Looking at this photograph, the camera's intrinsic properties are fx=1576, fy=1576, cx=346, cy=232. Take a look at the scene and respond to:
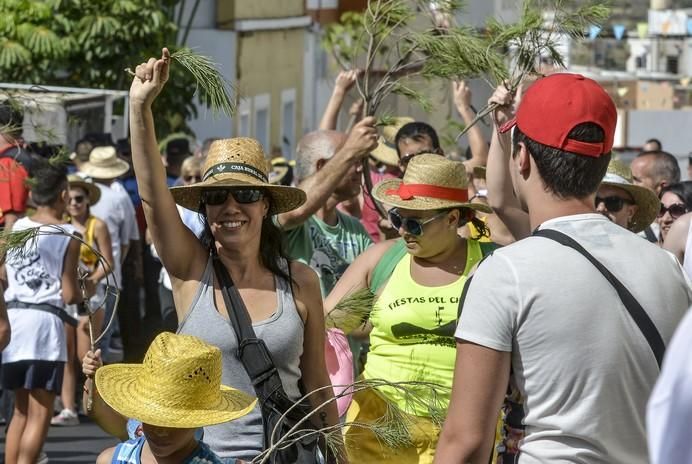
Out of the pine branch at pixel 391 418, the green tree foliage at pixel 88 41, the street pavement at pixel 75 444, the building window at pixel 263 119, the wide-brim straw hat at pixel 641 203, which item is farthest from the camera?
the building window at pixel 263 119

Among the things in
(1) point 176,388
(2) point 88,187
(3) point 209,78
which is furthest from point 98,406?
(2) point 88,187

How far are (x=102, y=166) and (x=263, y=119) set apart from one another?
15.6 meters

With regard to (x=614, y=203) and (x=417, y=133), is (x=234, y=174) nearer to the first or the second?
(x=614, y=203)

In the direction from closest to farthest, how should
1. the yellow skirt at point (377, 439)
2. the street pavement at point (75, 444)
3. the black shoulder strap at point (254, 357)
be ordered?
the black shoulder strap at point (254, 357) < the yellow skirt at point (377, 439) < the street pavement at point (75, 444)

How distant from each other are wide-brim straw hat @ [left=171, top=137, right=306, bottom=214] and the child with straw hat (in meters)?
0.83

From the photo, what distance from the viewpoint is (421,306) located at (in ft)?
17.9

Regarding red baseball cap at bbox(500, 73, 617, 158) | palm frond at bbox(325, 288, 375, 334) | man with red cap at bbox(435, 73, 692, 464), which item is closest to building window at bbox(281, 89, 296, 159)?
palm frond at bbox(325, 288, 375, 334)

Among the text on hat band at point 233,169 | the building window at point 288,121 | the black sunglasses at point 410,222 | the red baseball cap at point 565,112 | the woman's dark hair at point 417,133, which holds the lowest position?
the building window at point 288,121

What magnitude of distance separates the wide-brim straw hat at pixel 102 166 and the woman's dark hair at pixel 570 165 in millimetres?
9558

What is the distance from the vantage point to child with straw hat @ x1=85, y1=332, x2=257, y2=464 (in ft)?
12.6

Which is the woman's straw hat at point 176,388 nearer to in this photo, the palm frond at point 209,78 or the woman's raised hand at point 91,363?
the woman's raised hand at point 91,363

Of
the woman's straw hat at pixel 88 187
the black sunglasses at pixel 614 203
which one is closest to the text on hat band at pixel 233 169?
the black sunglasses at pixel 614 203

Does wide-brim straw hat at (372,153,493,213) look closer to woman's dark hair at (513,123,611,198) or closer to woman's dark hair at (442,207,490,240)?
woman's dark hair at (442,207,490,240)

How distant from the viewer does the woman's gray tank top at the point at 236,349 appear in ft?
14.4
